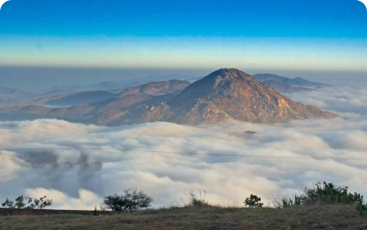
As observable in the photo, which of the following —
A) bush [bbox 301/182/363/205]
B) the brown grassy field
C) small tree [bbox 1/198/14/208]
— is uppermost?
the brown grassy field

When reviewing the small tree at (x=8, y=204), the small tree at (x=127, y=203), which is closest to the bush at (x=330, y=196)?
the small tree at (x=127, y=203)

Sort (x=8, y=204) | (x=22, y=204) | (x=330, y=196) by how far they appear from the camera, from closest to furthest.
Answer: (x=330, y=196), (x=22, y=204), (x=8, y=204)

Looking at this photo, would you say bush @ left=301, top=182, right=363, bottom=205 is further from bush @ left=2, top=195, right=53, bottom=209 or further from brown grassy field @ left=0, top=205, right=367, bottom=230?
bush @ left=2, top=195, right=53, bottom=209

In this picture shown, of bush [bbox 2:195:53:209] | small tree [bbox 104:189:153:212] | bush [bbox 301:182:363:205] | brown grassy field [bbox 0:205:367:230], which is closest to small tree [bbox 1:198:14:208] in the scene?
bush [bbox 2:195:53:209]

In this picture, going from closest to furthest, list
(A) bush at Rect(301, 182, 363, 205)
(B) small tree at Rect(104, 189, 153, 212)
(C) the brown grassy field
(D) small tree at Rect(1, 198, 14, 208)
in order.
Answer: (C) the brown grassy field
(A) bush at Rect(301, 182, 363, 205)
(B) small tree at Rect(104, 189, 153, 212)
(D) small tree at Rect(1, 198, 14, 208)

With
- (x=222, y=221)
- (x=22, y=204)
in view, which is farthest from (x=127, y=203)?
(x=222, y=221)

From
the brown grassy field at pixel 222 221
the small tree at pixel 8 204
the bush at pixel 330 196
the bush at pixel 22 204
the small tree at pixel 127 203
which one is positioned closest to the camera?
the brown grassy field at pixel 222 221

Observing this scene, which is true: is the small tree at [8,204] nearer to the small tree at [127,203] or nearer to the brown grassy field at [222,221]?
the small tree at [127,203]

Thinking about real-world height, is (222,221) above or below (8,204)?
above

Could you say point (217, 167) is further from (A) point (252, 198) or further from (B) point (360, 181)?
(A) point (252, 198)

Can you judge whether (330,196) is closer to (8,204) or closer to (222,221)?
(222,221)
